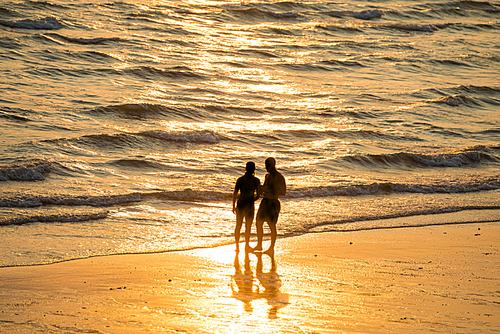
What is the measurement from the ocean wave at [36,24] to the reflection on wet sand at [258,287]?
862 inches

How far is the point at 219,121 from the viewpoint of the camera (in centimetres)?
1934

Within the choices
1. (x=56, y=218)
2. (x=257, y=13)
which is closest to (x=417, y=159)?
(x=56, y=218)

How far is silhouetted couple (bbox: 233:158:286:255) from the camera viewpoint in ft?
27.2

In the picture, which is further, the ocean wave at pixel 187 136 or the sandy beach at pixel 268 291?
the ocean wave at pixel 187 136

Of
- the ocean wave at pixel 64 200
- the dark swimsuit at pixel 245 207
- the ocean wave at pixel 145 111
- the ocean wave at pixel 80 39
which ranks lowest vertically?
the ocean wave at pixel 64 200

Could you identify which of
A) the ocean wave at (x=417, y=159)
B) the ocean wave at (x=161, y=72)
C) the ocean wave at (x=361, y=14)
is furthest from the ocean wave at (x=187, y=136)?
the ocean wave at (x=361, y=14)

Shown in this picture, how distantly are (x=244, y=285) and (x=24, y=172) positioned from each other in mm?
7527

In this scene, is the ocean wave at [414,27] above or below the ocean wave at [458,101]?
above

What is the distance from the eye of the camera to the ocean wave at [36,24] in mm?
25641

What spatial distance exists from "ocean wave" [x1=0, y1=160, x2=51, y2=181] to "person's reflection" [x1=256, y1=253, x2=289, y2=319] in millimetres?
6699

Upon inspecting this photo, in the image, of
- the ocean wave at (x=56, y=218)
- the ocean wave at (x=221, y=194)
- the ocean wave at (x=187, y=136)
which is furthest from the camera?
the ocean wave at (x=187, y=136)

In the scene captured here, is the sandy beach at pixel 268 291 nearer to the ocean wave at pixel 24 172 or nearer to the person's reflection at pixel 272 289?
the person's reflection at pixel 272 289

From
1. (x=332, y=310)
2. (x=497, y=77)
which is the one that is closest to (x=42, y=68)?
(x=332, y=310)

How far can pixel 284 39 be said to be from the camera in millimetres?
31484
